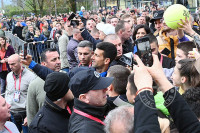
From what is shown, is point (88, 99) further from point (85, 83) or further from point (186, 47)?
point (186, 47)

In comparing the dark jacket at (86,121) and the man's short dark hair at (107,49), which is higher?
the man's short dark hair at (107,49)

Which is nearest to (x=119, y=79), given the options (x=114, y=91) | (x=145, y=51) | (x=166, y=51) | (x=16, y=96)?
(x=114, y=91)

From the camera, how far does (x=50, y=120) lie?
3.16 metres

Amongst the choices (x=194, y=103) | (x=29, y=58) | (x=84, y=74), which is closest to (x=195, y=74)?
→ (x=194, y=103)

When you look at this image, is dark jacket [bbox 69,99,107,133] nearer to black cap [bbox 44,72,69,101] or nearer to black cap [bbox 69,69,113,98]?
black cap [bbox 69,69,113,98]

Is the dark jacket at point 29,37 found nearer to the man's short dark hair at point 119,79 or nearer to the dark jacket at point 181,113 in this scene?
the man's short dark hair at point 119,79

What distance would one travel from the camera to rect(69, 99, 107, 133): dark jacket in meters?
2.35

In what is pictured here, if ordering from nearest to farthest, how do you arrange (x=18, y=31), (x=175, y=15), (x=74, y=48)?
(x=175, y=15) < (x=74, y=48) < (x=18, y=31)

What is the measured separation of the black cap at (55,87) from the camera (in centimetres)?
321

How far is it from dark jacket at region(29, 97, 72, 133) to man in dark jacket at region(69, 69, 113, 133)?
0.61 metres

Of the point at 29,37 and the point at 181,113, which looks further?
the point at 29,37

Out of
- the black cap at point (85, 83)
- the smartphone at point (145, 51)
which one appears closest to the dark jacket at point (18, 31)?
the black cap at point (85, 83)

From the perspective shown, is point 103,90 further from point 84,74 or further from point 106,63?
point 106,63

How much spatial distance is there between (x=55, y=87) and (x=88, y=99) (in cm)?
75
